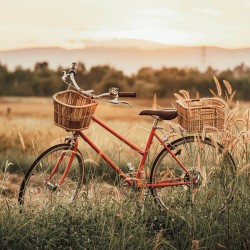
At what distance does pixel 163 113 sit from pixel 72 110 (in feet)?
2.79

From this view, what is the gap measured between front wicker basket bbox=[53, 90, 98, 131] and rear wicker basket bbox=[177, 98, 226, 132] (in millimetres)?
758

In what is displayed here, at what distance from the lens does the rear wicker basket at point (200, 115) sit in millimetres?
5910

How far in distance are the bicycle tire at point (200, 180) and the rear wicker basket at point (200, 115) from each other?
0.42 feet

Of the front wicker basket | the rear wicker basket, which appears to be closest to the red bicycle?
the front wicker basket

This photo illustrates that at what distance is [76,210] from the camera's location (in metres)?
5.64

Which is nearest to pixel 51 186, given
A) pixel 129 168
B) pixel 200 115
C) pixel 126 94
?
pixel 129 168

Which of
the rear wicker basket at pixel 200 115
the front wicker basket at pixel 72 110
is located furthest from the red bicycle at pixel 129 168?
the rear wicker basket at pixel 200 115

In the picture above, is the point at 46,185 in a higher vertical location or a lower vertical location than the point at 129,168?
lower

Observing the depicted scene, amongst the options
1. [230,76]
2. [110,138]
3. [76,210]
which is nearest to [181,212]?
[76,210]

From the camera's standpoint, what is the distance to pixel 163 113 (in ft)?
19.8

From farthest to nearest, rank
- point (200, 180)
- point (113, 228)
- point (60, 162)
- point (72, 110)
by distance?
point (200, 180) < point (60, 162) < point (72, 110) < point (113, 228)

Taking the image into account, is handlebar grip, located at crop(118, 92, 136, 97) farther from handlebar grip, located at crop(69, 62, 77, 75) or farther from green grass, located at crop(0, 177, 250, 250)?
green grass, located at crop(0, 177, 250, 250)

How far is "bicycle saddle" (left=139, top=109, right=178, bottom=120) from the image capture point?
6031 millimetres

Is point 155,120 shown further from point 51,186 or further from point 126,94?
point 51,186
